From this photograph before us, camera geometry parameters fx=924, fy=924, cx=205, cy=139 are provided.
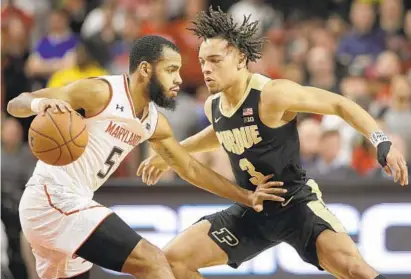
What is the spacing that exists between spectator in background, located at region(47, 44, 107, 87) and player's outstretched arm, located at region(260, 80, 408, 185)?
5489 mm

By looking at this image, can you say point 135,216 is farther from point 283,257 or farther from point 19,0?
point 19,0

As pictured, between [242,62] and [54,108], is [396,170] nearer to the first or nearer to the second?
[242,62]

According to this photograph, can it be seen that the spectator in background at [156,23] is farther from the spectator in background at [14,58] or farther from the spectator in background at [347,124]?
the spectator in background at [347,124]

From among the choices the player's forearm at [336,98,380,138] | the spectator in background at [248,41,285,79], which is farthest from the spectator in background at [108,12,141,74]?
the player's forearm at [336,98,380,138]

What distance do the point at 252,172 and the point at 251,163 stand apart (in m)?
0.07

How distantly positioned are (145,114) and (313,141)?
4168 mm

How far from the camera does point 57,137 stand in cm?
580

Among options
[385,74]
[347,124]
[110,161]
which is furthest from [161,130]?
[385,74]

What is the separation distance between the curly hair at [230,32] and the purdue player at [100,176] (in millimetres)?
401

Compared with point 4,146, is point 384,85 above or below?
above

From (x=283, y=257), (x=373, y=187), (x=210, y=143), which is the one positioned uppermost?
(x=210, y=143)

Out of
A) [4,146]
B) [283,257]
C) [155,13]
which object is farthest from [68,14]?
[283,257]

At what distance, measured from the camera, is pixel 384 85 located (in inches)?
452

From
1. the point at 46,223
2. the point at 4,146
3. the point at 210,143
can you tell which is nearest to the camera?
the point at 46,223
